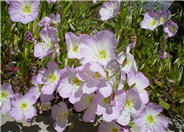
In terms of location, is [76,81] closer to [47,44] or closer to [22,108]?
[47,44]

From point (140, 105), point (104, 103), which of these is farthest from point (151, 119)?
point (104, 103)

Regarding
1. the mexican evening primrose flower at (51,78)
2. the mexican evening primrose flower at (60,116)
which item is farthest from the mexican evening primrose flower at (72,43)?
the mexican evening primrose flower at (60,116)

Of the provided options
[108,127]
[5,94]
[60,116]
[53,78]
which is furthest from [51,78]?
[5,94]

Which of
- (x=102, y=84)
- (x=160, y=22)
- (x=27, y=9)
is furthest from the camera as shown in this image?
(x=160, y=22)

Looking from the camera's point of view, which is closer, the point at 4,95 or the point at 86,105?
the point at 86,105

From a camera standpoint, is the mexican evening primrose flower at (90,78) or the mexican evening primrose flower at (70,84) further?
the mexican evening primrose flower at (70,84)

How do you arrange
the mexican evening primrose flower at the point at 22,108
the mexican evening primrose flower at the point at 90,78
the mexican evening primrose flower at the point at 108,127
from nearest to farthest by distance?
the mexican evening primrose flower at the point at 90,78
the mexican evening primrose flower at the point at 108,127
the mexican evening primrose flower at the point at 22,108

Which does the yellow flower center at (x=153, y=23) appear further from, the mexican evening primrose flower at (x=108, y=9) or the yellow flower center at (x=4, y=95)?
the yellow flower center at (x=4, y=95)
